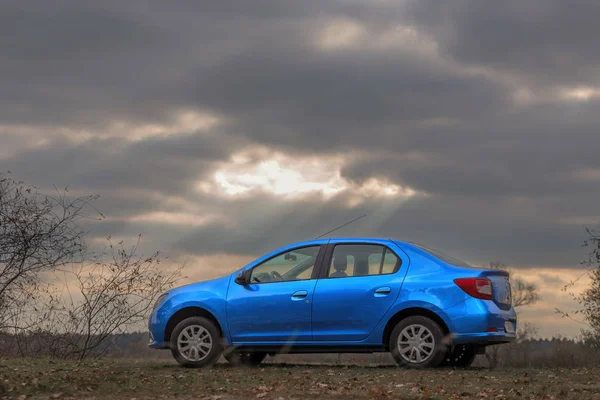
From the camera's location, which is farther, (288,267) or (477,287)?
(288,267)

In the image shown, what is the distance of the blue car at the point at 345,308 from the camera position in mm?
10586

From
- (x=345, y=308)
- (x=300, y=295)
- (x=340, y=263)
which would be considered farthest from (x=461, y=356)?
(x=300, y=295)

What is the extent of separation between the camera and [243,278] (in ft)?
37.8

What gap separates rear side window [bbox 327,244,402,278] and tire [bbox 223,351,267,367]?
210 cm

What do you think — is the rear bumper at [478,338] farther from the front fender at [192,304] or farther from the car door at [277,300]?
the front fender at [192,304]

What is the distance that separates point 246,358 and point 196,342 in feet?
3.80

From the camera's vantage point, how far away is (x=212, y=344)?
37.7 ft

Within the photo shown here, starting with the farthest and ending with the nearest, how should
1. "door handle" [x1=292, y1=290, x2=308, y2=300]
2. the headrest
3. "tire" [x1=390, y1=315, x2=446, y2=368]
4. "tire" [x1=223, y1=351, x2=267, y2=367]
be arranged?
"tire" [x1=223, y1=351, x2=267, y2=367] → the headrest → "door handle" [x1=292, y1=290, x2=308, y2=300] → "tire" [x1=390, y1=315, x2=446, y2=368]

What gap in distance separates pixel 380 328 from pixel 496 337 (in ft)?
5.07

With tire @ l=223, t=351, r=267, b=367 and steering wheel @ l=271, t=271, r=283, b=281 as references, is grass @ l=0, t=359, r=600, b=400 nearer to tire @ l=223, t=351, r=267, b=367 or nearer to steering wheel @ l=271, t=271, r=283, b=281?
tire @ l=223, t=351, r=267, b=367

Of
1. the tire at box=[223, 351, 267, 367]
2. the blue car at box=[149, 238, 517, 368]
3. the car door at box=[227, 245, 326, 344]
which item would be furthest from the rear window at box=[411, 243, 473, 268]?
the tire at box=[223, 351, 267, 367]

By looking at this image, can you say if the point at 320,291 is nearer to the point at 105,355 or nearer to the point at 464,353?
the point at 464,353

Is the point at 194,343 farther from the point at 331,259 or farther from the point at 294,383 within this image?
the point at 294,383

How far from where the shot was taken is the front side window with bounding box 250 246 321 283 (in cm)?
1143
